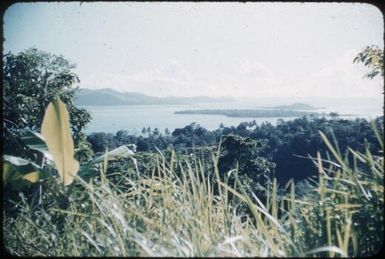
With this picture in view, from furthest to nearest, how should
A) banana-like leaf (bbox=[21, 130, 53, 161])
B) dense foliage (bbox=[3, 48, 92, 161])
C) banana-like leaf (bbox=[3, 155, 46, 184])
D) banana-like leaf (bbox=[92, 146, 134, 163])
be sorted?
dense foliage (bbox=[3, 48, 92, 161]) < banana-like leaf (bbox=[21, 130, 53, 161]) < banana-like leaf (bbox=[92, 146, 134, 163]) < banana-like leaf (bbox=[3, 155, 46, 184])

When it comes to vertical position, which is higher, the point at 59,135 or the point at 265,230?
the point at 59,135

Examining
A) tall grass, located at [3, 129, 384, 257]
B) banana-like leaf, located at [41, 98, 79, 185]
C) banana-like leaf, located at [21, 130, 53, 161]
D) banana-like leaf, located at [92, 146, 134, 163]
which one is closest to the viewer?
tall grass, located at [3, 129, 384, 257]

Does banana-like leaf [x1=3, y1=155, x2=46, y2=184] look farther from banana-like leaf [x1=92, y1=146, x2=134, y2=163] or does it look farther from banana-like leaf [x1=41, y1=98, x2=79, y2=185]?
banana-like leaf [x1=92, y1=146, x2=134, y2=163]

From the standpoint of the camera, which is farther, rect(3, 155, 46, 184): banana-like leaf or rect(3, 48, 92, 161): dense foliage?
rect(3, 48, 92, 161): dense foliage

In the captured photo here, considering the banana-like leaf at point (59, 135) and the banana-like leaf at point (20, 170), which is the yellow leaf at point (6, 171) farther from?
A: the banana-like leaf at point (59, 135)

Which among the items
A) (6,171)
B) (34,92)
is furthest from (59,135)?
(34,92)

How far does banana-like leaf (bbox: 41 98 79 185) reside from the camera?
2393 mm

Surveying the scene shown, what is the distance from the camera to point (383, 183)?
59.7 inches

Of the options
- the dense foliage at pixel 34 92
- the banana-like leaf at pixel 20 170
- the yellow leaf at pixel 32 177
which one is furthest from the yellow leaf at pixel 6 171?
the dense foliage at pixel 34 92

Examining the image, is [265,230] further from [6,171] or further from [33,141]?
[33,141]

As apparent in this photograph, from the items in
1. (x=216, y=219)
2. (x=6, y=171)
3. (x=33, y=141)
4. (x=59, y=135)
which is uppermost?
Answer: (x=59, y=135)

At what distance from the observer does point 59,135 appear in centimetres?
243

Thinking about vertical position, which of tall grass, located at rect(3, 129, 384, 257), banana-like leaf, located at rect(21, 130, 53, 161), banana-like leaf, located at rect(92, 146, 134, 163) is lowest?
tall grass, located at rect(3, 129, 384, 257)

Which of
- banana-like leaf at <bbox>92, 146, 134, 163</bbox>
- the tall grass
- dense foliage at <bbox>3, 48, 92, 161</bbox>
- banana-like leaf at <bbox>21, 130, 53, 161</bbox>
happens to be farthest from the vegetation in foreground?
dense foliage at <bbox>3, 48, 92, 161</bbox>
